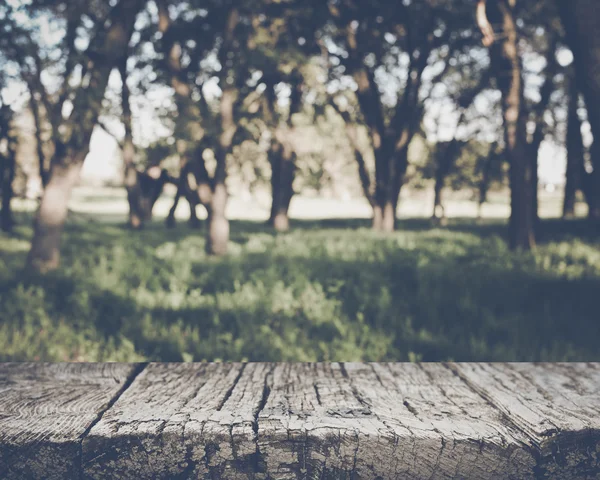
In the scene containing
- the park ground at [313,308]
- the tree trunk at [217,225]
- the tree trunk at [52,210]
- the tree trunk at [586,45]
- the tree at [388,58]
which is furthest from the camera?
the tree at [388,58]

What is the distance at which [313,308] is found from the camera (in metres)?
5.99

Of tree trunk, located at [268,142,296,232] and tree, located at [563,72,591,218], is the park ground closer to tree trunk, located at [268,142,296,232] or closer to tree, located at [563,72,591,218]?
tree trunk, located at [268,142,296,232]

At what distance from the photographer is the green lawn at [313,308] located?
4746mm

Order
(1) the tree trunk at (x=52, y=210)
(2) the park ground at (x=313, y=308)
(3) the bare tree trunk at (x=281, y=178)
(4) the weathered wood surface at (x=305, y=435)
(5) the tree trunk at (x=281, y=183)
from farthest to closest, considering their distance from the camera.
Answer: (5) the tree trunk at (x=281, y=183)
(3) the bare tree trunk at (x=281, y=178)
(1) the tree trunk at (x=52, y=210)
(2) the park ground at (x=313, y=308)
(4) the weathered wood surface at (x=305, y=435)

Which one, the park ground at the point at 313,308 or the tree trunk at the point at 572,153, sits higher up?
the tree trunk at the point at 572,153

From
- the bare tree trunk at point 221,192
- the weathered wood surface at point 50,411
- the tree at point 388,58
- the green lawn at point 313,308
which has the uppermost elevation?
the tree at point 388,58

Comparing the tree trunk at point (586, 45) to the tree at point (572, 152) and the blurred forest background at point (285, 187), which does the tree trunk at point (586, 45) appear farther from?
the tree at point (572, 152)

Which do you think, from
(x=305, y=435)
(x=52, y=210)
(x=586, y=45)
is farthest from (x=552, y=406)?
(x=52, y=210)

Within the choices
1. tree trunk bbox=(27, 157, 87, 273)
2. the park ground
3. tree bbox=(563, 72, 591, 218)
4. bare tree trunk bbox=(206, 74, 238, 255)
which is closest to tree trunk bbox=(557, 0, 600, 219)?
the park ground

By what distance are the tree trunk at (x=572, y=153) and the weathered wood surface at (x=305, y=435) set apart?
1700 cm

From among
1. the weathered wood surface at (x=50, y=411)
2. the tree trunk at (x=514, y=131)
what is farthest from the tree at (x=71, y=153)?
the weathered wood surface at (x=50, y=411)

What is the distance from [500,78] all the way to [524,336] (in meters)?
7.71

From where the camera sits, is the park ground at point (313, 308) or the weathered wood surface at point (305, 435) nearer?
the weathered wood surface at point (305, 435)

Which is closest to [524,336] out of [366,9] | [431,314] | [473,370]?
[431,314]
